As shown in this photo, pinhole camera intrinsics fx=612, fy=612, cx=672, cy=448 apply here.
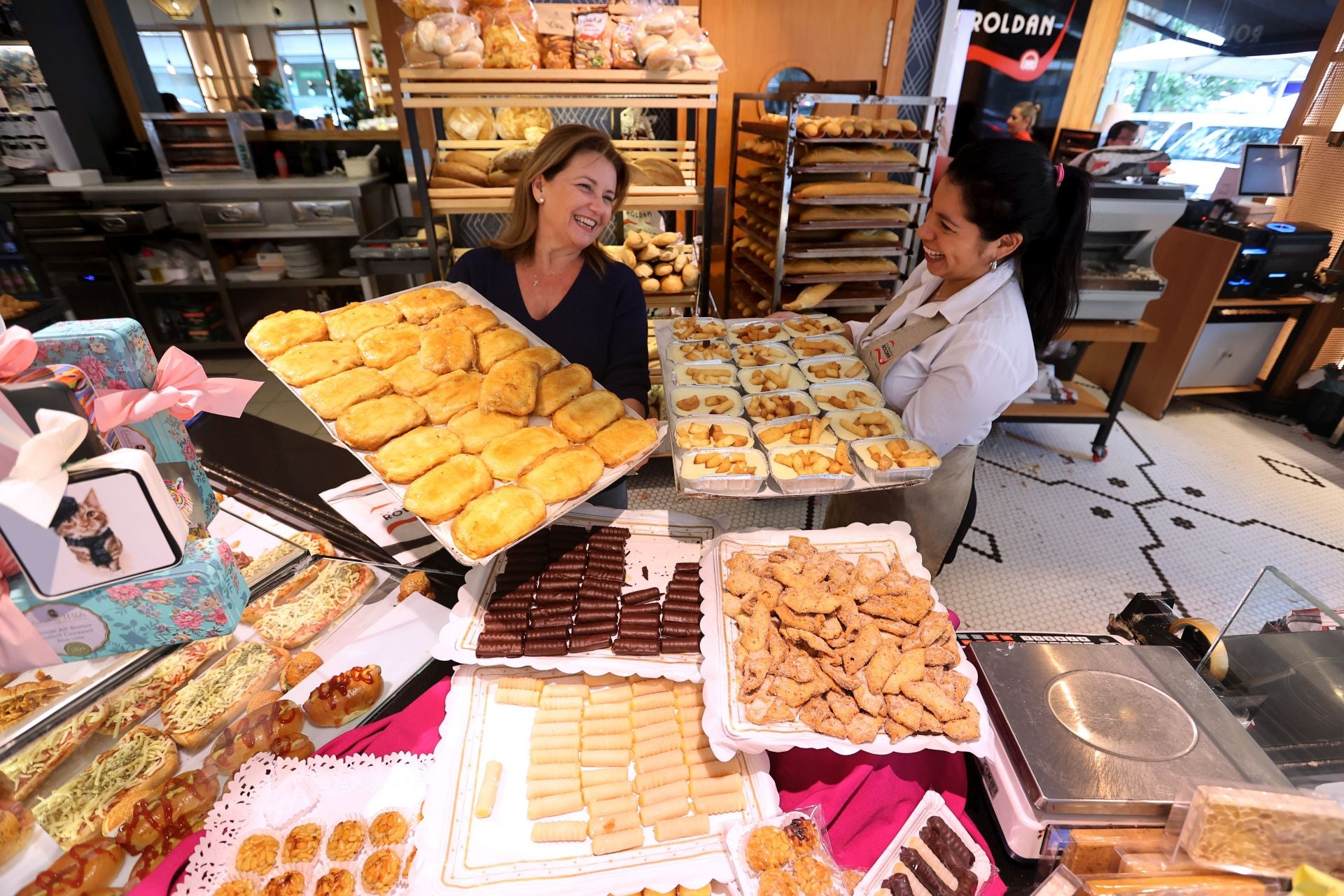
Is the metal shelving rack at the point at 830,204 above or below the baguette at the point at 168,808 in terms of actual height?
above

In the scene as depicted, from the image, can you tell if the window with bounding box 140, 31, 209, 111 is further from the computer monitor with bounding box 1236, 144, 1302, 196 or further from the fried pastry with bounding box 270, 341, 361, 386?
the computer monitor with bounding box 1236, 144, 1302, 196

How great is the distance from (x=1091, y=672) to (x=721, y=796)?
859 millimetres

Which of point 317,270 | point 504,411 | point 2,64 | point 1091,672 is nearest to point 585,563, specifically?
point 504,411

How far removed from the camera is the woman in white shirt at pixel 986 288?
6.19 feet

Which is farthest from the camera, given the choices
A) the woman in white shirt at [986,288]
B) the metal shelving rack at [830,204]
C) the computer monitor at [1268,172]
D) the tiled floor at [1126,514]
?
the computer monitor at [1268,172]

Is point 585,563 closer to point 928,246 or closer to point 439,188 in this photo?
point 928,246

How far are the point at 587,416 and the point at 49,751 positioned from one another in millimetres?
1272

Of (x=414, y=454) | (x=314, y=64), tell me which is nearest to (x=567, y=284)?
(x=414, y=454)

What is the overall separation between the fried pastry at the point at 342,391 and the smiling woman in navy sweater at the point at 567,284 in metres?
0.74

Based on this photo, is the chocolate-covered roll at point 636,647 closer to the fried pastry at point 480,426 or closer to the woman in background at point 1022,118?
the fried pastry at point 480,426

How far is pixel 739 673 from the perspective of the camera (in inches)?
51.3

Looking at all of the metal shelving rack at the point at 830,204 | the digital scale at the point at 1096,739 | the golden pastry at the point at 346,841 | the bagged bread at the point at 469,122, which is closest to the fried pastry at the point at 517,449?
the golden pastry at the point at 346,841

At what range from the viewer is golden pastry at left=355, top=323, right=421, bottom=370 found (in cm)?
176

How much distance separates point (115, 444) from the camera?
116cm
